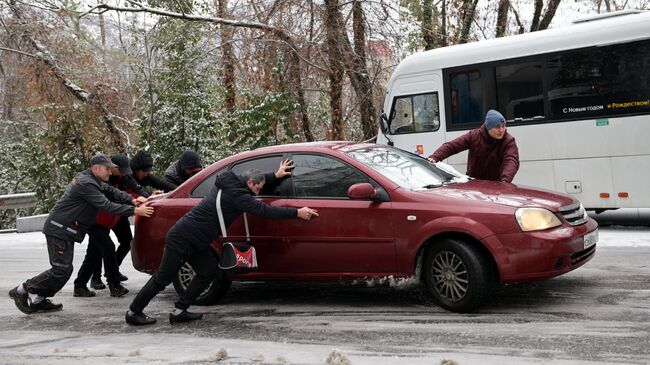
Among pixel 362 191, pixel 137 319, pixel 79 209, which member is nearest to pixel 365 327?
pixel 362 191

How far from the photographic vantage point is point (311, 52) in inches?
744

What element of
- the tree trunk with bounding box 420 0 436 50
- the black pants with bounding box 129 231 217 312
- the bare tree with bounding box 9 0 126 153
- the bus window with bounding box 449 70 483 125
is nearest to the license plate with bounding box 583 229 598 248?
the black pants with bounding box 129 231 217 312

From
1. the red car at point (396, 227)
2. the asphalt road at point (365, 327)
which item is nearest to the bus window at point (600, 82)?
the asphalt road at point (365, 327)

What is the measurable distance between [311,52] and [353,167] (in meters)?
12.7

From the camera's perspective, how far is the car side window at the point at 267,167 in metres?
6.94

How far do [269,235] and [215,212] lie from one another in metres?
0.59

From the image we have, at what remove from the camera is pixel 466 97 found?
501 inches

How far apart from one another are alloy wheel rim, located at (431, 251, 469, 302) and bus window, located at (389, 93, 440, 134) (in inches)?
285

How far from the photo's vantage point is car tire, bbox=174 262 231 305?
723 centimetres

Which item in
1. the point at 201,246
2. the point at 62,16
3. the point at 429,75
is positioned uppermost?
the point at 62,16

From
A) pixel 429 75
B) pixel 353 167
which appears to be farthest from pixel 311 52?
pixel 353 167

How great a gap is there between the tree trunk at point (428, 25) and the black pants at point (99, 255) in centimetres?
1275

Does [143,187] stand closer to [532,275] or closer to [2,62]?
[532,275]

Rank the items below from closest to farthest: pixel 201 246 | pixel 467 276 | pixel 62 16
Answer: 1. pixel 467 276
2. pixel 201 246
3. pixel 62 16
